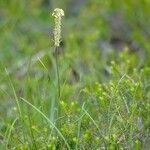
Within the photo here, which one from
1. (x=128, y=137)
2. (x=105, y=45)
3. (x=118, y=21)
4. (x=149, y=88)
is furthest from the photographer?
(x=118, y=21)

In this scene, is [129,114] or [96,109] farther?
[96,109]

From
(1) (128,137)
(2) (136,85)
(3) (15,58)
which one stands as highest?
(2) (136,85)

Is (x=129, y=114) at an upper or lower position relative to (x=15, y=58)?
upper

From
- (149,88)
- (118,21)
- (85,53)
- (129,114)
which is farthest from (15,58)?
(129,114)

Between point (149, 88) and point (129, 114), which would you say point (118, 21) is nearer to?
point (149, 88)

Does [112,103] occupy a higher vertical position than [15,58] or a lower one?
higher

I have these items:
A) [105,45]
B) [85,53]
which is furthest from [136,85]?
[105,45]

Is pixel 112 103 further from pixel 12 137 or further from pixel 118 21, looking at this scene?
pixel 118 21

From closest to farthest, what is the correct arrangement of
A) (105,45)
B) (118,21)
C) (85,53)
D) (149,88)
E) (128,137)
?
(128,137), (149,88), (85,53), (105,45), (118,21)

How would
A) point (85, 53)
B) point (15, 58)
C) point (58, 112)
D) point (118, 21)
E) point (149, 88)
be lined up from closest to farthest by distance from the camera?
point (58, 112) < point (149, 88) < point (85, 53) < point (15, 58) < point (118, 21)
